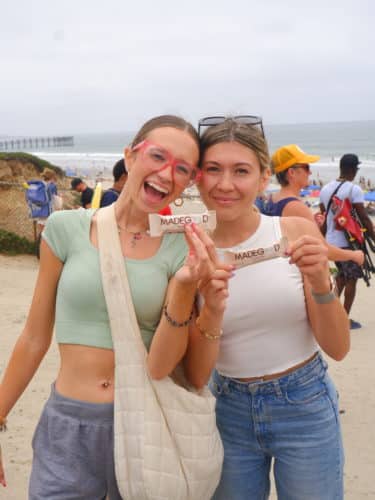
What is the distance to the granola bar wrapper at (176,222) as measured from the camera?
187cm

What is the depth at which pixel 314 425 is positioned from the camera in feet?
6.93

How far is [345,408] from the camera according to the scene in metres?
4.87

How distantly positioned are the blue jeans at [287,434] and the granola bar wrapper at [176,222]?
0.74 metres

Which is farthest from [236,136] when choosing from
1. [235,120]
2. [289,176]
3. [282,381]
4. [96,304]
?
[289,176]

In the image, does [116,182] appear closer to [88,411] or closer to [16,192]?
[88,411]

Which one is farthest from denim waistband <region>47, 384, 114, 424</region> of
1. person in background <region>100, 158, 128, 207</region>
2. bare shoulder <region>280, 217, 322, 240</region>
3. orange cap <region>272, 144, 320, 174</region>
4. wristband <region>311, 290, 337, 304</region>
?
person in background <region>100, 158, 128, 207</region>

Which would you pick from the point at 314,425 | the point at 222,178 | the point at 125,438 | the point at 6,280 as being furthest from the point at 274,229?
the point at 6,280

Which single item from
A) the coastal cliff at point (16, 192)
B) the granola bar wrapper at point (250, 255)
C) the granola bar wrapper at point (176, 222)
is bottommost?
the coastal cliff at point (16, 192)

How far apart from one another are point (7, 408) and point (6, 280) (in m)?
7.67

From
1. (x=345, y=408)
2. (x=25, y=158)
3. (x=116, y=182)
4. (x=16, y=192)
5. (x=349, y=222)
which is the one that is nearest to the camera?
(x=345, y=408)

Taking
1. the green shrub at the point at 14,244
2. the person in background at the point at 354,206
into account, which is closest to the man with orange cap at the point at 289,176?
the person in background at the point at 354,206

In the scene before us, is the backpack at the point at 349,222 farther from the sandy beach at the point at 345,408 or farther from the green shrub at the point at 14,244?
the green shrub at the point at 14,244

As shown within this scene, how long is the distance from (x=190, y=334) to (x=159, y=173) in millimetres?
636

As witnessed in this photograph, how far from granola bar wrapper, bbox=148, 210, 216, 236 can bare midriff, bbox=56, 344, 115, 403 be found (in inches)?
21.1
